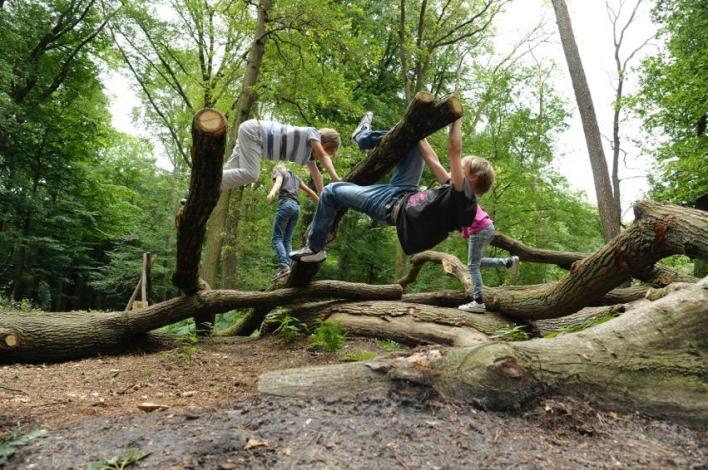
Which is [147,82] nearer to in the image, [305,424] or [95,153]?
[95,153]

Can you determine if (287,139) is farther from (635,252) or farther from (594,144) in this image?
(594,144)

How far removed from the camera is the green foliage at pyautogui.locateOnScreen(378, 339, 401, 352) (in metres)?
5.36

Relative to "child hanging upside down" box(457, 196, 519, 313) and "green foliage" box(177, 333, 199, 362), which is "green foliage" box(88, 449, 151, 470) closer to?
"green foliage" box(177, 333, 199, 362)

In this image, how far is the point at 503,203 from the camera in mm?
15617

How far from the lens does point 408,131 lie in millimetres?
3592

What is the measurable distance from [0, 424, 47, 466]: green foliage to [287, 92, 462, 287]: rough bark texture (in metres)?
2.95

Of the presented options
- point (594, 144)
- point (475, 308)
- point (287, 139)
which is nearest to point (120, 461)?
point (287, 139)

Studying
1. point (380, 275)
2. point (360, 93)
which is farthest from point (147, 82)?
point (380, 275)

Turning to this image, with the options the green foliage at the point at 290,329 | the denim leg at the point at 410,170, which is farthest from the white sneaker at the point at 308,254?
the green foliage at the point at 290,329

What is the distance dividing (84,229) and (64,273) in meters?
3.30

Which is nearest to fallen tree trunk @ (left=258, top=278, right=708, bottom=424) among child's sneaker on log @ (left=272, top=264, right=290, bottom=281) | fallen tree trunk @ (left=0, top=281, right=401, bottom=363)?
fallen tree trunk @ (left=0, top=281, right=401, bottom=363)

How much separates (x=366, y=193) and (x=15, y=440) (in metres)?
2.79

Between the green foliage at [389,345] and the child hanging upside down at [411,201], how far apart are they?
1.74 metres

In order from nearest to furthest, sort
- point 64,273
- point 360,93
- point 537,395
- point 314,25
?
point 537,395
point 314,25
point 360,93
point 64,273
